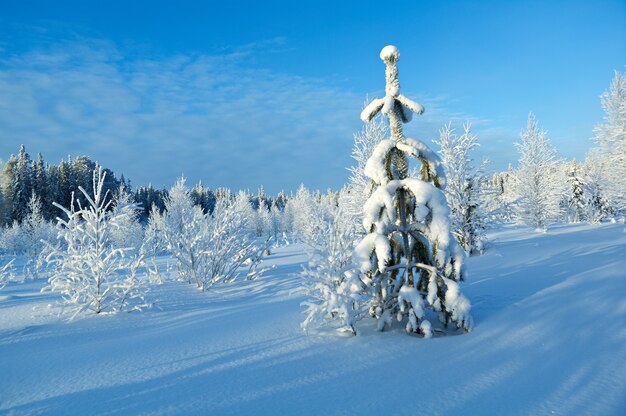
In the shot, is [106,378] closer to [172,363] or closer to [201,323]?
[172,363]

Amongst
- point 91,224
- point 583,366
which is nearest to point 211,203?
point 91,224

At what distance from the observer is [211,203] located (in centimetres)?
9331

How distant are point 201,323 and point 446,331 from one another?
4186 mm

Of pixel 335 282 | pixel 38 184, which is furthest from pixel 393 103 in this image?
pixel 38 184

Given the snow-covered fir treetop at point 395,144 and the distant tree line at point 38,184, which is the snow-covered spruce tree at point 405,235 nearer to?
the snow-covered fir treetop at point 395,144

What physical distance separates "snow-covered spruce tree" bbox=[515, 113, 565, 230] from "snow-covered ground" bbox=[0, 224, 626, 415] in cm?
1858

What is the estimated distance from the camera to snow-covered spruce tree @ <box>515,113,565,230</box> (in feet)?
79.0

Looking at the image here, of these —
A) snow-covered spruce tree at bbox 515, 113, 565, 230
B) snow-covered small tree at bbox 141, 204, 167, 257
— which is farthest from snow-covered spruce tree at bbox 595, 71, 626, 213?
snow-covered small tree at bbox 141, 204, 167, 257

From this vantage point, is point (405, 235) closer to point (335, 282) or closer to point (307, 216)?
point (335, 282)

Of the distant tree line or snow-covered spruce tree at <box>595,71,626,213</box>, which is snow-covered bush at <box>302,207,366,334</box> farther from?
the distant tree line

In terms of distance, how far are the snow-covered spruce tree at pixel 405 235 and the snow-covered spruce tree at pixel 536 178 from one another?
21.3 metres

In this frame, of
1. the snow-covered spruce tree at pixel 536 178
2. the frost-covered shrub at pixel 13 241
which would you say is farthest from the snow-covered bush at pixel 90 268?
the frost-covered shrub at pixel 13 241

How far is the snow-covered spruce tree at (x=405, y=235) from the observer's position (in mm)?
5445

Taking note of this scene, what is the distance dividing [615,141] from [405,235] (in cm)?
1899
